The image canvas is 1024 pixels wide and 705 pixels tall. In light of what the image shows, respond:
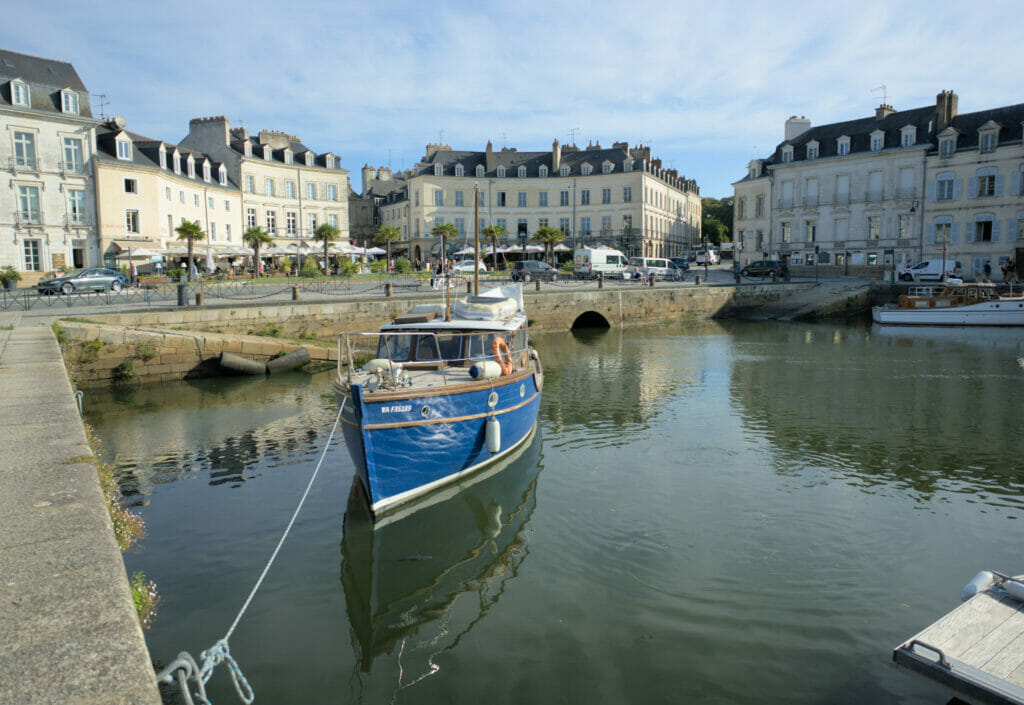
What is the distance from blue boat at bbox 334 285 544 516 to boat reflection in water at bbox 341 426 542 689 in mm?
354

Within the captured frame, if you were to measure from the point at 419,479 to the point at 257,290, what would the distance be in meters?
23.3

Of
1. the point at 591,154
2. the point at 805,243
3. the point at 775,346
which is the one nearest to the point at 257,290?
the point at 775,346

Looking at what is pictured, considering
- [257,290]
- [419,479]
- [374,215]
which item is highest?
[374,215]

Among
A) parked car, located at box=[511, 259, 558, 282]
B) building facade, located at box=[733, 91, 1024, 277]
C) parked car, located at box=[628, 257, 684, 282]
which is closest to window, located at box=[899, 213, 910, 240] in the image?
building facade, located at box=[733, 91, 1024, 277]

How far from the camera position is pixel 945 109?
154 ft

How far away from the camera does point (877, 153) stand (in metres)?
49.2

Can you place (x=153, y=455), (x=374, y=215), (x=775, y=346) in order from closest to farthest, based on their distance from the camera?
(x=153, y=455)
(x=775, y=346)
(x=374, y=215)

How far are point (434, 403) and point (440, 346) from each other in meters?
2.38

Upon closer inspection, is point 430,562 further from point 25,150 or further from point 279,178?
point 279,178

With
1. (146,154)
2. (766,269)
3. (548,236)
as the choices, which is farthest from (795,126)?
(146,154)

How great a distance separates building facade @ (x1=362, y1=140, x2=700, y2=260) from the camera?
2579 inches

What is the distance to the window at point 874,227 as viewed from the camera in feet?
163

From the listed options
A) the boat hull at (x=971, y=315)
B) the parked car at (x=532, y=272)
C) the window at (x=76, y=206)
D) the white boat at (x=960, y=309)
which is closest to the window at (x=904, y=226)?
the white boat at (x=960, y=309)

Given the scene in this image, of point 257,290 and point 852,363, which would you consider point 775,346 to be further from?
point 257,290
